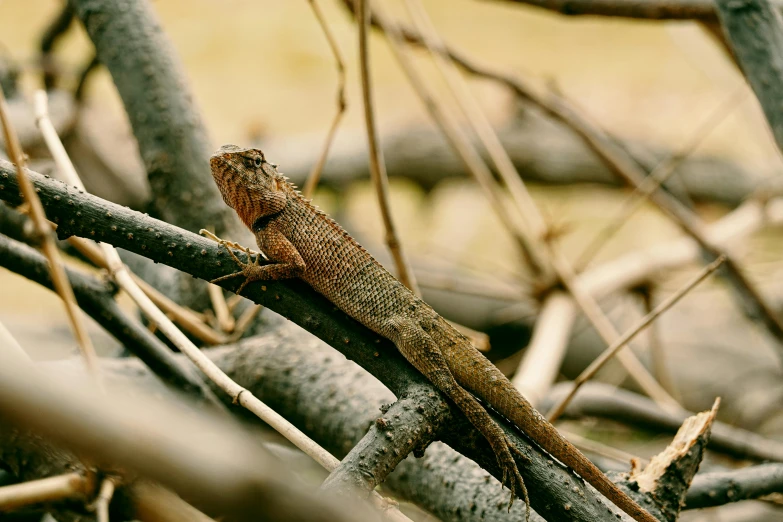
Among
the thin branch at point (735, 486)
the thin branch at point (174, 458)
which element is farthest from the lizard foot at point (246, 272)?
the thin branch at point (735, 486)

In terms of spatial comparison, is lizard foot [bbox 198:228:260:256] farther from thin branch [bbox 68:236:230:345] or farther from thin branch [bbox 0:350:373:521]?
thin branch [bbox 0:350:373:521]

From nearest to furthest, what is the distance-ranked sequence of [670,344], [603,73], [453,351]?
[453,351] → [670,344] → [603,73]

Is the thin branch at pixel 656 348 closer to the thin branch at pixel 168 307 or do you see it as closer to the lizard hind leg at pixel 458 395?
the lizard hind leg at pixel 458 395

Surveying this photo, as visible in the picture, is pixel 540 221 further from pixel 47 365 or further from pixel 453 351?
pixel 47 365

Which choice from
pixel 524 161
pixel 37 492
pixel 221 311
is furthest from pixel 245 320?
pixel 524 161

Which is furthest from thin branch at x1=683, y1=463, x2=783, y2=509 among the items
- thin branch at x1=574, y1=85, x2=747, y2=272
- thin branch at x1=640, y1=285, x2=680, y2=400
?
thin branch at x1=640, y1=285, x2=680, y2=400

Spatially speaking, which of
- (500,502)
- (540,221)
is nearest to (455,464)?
(500,502)

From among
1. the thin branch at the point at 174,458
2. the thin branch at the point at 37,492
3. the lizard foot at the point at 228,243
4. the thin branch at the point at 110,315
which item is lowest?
the thin branch at the point at 37,492
